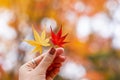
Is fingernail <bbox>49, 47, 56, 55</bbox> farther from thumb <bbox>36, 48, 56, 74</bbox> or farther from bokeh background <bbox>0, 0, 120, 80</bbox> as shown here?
bokeh background <bbox>0, 0, 120, 80</bbox>

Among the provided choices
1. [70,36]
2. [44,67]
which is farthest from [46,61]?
[70,36]

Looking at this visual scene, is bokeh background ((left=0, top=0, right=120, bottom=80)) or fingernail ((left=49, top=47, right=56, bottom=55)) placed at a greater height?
fingernail ((left=49, top=47, right=56, bottom=55))

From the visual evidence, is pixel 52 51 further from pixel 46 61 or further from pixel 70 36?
pixel 70 36

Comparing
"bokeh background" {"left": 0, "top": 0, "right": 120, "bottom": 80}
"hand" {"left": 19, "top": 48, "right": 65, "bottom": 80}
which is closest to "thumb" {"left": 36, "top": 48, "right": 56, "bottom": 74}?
"hand" {"left": 19, "top": 48, "right": 65, "bottom": 80}

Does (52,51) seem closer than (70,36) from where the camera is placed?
Yes

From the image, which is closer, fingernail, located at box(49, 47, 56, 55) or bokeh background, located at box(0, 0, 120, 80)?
fingernail, located at box(49, 47, 56, 55)

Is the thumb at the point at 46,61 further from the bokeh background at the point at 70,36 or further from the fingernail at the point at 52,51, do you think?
the bokeh background at the point at 70,36

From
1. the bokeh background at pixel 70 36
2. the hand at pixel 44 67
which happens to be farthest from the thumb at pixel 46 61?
the bokeh background at pixel 70 36

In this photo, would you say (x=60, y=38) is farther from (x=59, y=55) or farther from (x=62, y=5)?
(x=62, y=5)
